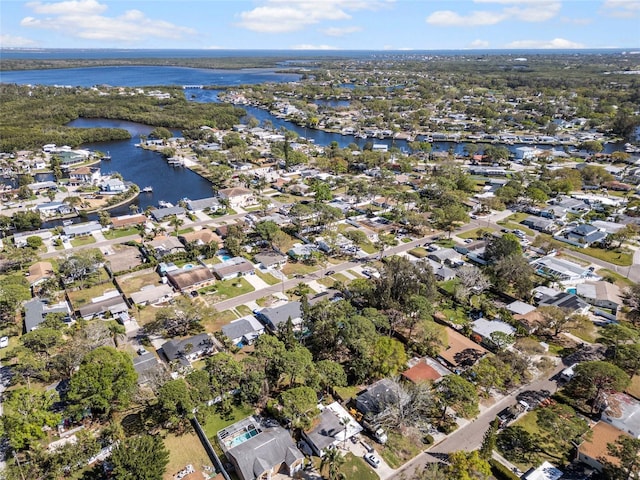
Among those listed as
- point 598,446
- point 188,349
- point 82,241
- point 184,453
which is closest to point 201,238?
point 82,241

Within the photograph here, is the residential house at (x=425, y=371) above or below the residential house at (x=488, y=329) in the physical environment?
below

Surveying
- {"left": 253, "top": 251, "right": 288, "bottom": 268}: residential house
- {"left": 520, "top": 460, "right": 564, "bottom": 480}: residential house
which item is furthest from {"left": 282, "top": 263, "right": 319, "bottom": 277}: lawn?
{"left": 520, "top": 460, "right": 564, "bottom": 480}: residential house

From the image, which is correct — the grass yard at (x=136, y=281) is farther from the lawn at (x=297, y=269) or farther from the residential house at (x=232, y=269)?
the lawn at (x=297, y=269)

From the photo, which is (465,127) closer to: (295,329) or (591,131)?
(591,131)

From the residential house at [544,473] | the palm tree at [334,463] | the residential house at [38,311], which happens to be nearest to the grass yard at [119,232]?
the residential house at [38,311]

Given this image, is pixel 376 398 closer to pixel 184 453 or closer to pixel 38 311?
pixel 184 453

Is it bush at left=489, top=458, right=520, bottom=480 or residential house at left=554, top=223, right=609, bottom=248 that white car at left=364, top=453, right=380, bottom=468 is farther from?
residential house at left=554, top=223, right=609, bottom=248
